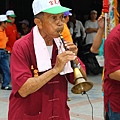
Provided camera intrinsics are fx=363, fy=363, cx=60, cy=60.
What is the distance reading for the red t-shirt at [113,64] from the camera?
2.83m

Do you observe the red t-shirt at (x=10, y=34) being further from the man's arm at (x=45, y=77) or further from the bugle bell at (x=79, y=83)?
the man's arm at (x=45, y=77)

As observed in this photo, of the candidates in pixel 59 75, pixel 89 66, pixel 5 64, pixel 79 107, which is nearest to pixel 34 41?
pixel 59 75

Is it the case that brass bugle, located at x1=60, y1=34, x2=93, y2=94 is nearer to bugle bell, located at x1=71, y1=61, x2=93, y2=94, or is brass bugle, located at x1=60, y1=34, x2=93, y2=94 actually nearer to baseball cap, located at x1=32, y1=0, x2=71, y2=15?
bugle bell, located at x1=71, y1=61, x2=93, y2=94

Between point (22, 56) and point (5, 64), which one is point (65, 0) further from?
point (22, 56)

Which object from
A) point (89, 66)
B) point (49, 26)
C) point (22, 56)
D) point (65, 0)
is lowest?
point (89, 66)

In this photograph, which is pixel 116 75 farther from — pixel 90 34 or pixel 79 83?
pixel 90 34

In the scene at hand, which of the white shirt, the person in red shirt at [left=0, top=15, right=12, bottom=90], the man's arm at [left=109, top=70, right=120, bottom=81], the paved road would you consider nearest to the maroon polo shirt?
the man's arm at [left=109, top=70, right=120, bottom=81]

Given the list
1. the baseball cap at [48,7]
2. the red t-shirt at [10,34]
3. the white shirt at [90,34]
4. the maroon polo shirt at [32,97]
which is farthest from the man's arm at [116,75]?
the white shirt at [90,34]

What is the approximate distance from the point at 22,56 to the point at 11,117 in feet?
1.47

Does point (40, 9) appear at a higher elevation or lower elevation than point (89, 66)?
higher

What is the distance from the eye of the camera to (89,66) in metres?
11.0

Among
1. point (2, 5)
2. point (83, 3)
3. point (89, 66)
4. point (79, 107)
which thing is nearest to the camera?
point (79, 107)

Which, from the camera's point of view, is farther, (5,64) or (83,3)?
(83,3)

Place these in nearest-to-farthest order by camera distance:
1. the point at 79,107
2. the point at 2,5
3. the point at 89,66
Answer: the point at 79,107, the point at 89,66, the point at 2,5
